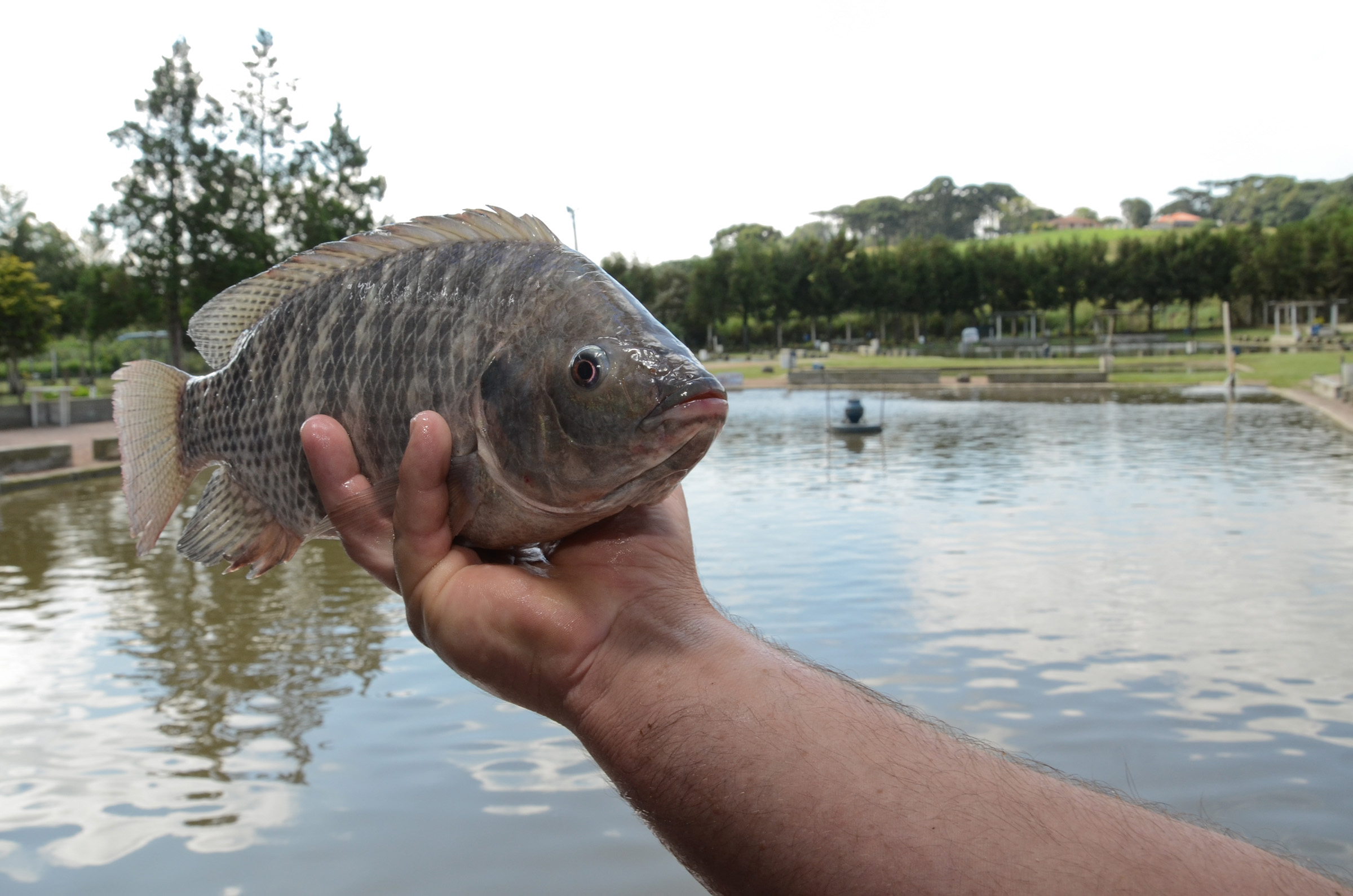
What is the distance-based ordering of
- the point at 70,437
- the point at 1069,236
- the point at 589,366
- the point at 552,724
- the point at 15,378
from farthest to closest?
the point at 1069,236
the point at 15,378
the point at 70,437
the point at 552,724
the point at 589,366

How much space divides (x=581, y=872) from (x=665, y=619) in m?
4.25

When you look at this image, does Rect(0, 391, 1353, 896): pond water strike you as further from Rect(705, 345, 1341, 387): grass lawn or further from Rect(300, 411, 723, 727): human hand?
Rect(705, 345, 1341, 387): grass lawn

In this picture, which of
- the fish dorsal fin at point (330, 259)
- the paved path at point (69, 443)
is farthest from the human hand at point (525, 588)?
the paved path at point (69, 443)

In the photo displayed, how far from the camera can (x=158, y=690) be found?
7977 millimetres

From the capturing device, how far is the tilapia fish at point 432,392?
6.07ft

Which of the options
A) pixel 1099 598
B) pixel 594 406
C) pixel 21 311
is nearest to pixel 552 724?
pixel 1099 598

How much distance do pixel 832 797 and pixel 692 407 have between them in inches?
27.8

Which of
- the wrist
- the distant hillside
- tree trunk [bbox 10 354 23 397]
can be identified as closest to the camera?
the wrist

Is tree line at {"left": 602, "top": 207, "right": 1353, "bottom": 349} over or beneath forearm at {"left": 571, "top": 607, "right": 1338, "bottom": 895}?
over

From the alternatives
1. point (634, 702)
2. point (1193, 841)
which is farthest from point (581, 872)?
point (1193, 841)

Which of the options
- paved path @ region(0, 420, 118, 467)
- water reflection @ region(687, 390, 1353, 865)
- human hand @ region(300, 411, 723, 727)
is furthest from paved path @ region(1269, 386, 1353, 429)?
paved path @ region(0, 420, 118, 467)

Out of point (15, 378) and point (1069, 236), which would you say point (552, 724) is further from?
point (1069, 236)

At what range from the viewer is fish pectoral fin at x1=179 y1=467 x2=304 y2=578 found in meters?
2.42

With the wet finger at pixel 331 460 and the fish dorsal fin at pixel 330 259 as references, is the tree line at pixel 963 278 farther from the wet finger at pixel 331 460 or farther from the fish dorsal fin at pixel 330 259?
the wet finger at pixel 331 460
